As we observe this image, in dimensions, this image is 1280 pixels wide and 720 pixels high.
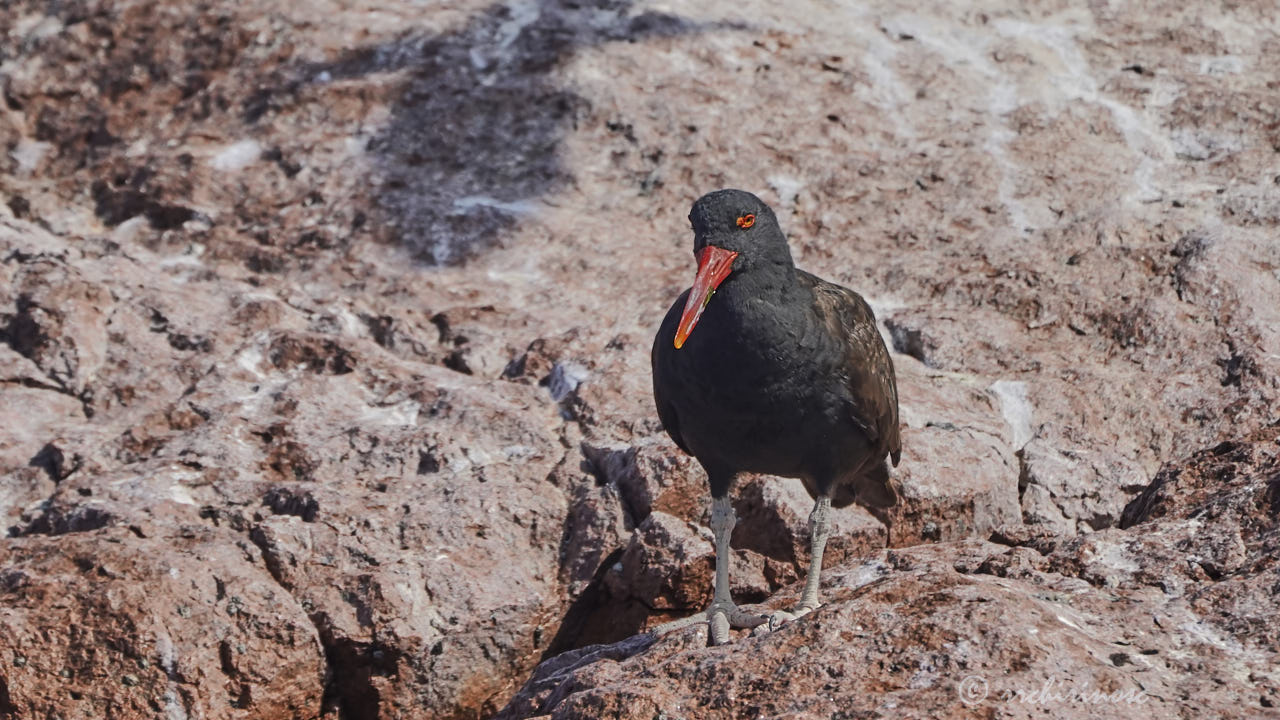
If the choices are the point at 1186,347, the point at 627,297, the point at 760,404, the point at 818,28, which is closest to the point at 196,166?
the point at 627,297

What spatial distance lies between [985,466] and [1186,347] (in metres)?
1.57

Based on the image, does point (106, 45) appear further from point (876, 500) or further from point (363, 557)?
point (876, 500)

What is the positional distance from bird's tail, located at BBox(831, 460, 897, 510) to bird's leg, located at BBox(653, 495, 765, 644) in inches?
24.9

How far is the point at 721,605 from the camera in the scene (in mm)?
5270

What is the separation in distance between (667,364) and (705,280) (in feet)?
1.44

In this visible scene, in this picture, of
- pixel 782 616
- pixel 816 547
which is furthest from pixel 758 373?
pixel 782 616

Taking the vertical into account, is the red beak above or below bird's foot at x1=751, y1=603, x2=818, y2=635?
above

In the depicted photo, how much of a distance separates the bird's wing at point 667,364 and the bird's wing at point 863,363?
0.58 metres

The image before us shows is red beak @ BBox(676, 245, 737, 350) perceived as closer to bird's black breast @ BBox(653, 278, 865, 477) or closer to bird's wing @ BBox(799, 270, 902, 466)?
bird's black breast @ BBox(653, 278, 865, 477)

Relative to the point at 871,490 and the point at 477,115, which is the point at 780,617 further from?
the point at 477,115

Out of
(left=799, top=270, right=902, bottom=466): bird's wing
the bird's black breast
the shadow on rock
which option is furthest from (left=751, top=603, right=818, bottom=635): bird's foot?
the shadow on rock

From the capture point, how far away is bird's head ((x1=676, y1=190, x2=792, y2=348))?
16.4 feet

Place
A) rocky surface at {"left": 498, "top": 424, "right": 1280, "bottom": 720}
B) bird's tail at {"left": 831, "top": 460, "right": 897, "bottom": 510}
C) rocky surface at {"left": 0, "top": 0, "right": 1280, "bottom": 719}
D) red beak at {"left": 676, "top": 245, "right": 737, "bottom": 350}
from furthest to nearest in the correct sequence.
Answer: bird's tail at {"left": 831, "top": 460, "right": 897, "bottom": 510} < red beak at {"left": 676, "top": 245, "right": 737, "bottom": 350} < rocky surface at {"left": 0, "top": 0, "right": 1280, "bottom": 719} < rocky surface at {"left": 498, "top": 424, "right": 1280, "bottom": 720}

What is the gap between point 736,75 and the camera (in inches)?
376
